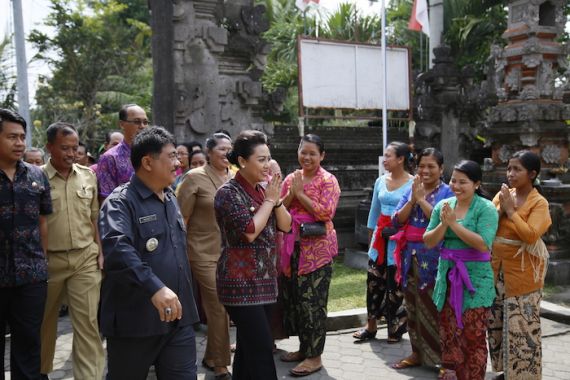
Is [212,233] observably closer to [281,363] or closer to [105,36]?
[281,363]

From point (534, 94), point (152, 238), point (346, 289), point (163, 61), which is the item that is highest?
point (163, 61)

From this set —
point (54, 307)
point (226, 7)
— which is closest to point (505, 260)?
point (54, 307)

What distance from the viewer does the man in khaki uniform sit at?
3.97 meters

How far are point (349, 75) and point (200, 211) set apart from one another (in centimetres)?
708

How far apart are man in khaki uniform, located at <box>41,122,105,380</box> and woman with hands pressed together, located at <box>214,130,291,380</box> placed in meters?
1.15

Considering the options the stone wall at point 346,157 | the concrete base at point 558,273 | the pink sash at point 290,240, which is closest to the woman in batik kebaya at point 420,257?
the pink sash at point 290,240

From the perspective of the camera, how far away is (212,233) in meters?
4.48

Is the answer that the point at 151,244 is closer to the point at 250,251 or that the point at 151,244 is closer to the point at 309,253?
the point at 250,251

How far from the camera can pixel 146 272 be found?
2557 mm

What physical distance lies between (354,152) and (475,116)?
3.07 metres

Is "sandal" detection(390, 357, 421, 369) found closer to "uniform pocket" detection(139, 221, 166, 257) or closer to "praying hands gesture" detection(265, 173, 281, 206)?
"praying hands gesture" detection(265, 173, 281, 206)

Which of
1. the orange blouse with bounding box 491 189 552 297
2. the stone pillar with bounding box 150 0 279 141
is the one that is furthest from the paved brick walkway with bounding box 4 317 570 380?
the stone pillar with bounding box 150 0 279 141

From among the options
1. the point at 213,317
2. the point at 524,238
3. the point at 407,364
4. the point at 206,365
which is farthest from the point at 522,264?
the point at 206,365

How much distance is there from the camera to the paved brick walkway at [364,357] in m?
4.44
